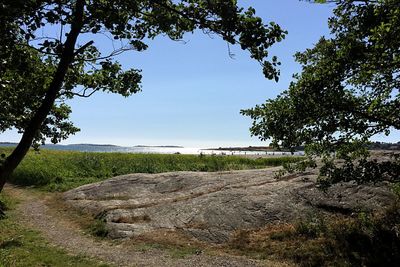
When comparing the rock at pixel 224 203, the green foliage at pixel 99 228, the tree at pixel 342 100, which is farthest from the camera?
the green foliage at pixel 99 228

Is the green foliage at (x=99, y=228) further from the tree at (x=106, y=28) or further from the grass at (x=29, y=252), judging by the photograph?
the tree at (x=106, y=28)

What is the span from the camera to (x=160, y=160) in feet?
172

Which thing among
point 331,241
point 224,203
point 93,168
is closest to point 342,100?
point 331,241

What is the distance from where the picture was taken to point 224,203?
2239 centimetres

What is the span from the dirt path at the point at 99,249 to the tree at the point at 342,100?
526 cm

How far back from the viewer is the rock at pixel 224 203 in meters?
20.0

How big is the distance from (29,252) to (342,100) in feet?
45.8

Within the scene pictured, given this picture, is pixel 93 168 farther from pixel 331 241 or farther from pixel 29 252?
pixel 331 241

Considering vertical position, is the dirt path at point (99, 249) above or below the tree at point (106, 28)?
below

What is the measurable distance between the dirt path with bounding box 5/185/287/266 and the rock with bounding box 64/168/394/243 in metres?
1.75

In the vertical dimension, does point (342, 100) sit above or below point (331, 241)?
above

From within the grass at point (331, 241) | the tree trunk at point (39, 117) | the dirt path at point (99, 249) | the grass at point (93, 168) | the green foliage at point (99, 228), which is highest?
the tree trunk at point (39, 117)

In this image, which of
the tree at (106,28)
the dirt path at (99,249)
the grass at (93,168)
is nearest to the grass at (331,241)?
the dirt path at (99,249)

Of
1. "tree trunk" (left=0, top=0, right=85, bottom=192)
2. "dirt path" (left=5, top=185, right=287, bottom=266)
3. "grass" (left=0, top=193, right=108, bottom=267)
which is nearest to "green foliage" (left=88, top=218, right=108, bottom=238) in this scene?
"dirt path" (left=5, top=185, right=287, bottom=266)
